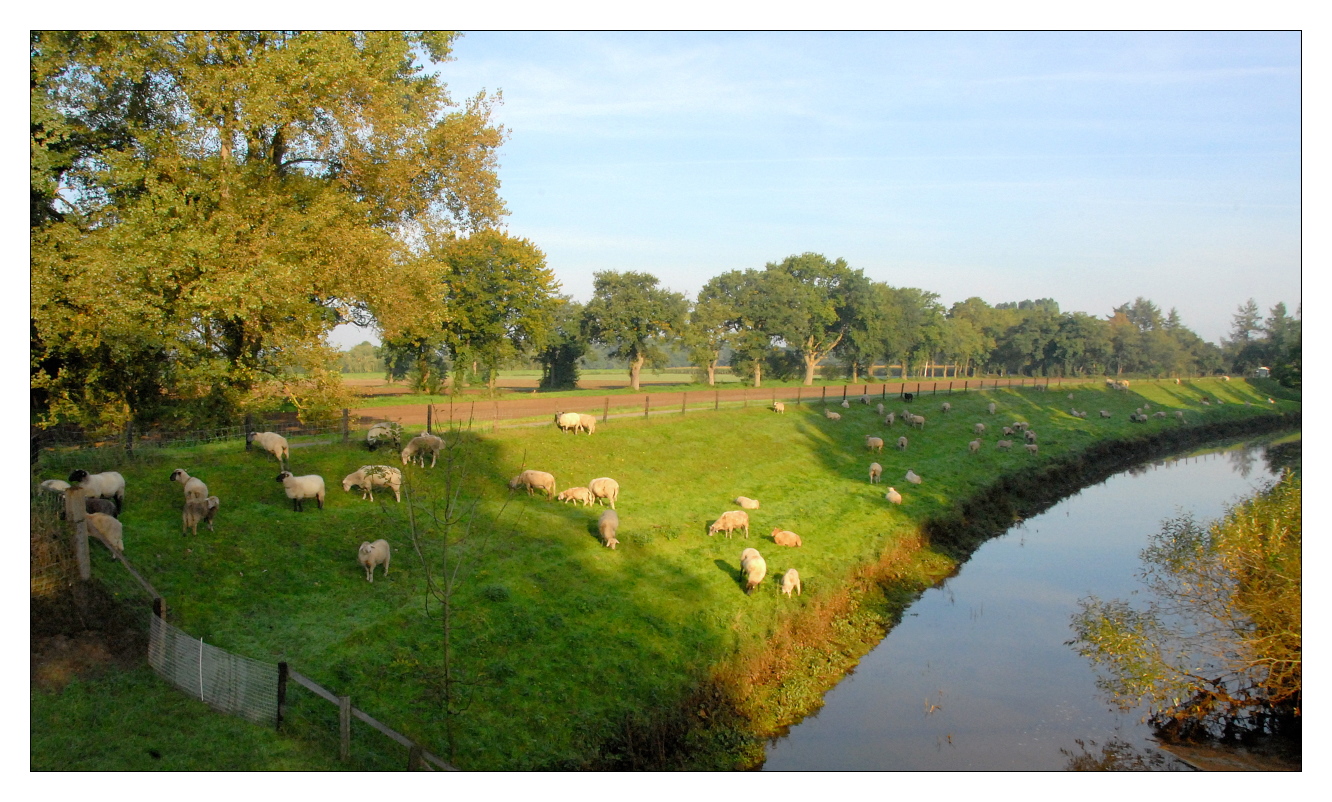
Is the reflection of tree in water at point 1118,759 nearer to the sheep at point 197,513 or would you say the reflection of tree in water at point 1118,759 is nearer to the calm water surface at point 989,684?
the calm water surface at point 989,684

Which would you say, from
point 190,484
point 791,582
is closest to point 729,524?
point 791,582

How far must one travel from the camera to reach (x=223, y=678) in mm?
12477

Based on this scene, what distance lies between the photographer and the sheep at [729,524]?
79.1 feet

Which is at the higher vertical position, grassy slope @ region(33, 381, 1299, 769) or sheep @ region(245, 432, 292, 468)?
sheep @ region(245, 432, 292, 468)

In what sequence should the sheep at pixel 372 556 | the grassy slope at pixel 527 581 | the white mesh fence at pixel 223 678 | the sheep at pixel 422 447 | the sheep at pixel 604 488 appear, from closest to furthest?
the white mesh fence at pixel 223 678
the grassy slope at pixel 527 581
the sheep at pixel 372 556
the sheep at pixel 422 447
the sheep at pixel 604 488

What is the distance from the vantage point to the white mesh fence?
40.4 feet

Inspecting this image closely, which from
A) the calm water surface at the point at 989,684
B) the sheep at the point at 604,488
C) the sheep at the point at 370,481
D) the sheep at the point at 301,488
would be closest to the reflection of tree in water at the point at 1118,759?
the calm water surface at the point at 989,684

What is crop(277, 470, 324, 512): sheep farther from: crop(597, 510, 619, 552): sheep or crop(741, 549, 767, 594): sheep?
crop(741, 549, 767, 594): sheep

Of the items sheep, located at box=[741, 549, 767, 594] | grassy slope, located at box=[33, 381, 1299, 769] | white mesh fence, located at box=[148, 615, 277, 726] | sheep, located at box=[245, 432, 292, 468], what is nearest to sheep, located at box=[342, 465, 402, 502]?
Answer: grassy slope, located at box=[33, 381, 1299, 769]

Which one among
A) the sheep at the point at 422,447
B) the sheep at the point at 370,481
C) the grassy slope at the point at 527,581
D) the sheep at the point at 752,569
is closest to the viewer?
the grassy slope at the point at 527,581

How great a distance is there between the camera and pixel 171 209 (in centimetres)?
2136

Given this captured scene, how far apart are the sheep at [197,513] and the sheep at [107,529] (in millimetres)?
1684

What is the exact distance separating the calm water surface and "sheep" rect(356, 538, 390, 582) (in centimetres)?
937

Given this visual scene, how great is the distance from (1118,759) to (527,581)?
1274 cm
